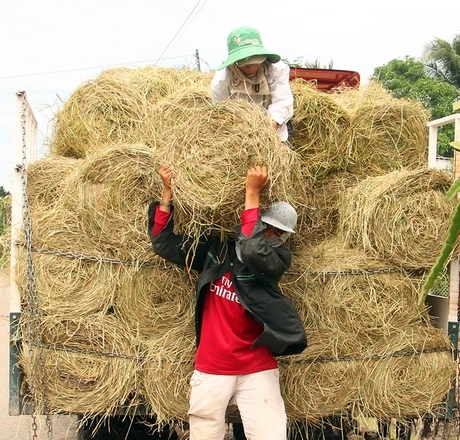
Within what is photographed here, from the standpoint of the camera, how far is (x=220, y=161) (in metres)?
3.12

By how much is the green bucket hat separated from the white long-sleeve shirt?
0.10 meters

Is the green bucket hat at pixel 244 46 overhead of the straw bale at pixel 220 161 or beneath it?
overhead

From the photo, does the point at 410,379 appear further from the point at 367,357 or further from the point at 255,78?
the point at 255,78

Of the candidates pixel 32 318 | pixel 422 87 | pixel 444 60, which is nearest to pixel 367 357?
pixel 32 318

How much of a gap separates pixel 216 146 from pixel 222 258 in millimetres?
577

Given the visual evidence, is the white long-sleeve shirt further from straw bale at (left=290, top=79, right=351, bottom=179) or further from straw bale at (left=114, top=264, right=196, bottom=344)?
straw bale at (left=114, top=264, right=196, bottom=344)

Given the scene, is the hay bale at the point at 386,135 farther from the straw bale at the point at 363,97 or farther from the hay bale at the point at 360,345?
the hay bale at the point at 360,345

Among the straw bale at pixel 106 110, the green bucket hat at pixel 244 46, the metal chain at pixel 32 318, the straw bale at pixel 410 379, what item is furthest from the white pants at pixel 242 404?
the straw bale at pixel 106 110

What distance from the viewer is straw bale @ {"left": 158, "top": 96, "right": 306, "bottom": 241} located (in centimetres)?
310

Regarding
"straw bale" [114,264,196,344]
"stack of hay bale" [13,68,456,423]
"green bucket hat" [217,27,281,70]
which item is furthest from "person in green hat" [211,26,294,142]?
"straw bale" [114,264,196,344]

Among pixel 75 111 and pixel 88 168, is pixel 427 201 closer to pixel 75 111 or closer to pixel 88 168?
pixel 88 168

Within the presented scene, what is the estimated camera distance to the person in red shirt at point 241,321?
3129mm

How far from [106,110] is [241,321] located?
7.50 ft

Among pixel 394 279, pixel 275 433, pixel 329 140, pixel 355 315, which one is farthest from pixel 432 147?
pixel 275 433
